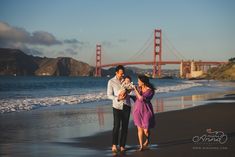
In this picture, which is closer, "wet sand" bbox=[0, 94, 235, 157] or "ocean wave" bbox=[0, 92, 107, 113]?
"wet sand" bbox=[0, 94, 235, 157]

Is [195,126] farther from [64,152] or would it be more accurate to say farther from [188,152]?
[64,152]

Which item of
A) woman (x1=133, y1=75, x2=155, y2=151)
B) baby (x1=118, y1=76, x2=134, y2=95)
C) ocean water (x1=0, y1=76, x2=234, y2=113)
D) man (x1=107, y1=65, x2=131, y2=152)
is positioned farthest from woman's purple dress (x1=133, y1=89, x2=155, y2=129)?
ocean water (x1=0, y1=76, x2=234, y2=113)

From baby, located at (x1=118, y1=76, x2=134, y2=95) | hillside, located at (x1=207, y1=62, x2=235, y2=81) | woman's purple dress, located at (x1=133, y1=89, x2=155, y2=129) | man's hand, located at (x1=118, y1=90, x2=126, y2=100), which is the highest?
baby, located at (x1=118, y1=76, x2=134, y2=95)

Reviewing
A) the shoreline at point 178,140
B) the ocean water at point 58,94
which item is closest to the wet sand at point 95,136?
the shoreline at point 178,140

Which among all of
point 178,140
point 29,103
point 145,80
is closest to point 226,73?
point 29,103

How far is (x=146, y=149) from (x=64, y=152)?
1161 millimetres

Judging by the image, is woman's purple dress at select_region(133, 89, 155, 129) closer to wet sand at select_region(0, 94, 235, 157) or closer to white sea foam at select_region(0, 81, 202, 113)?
wet sand at select_region(0, 94, 235, 157)

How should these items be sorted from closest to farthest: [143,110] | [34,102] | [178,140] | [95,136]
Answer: [143,110], [178,140], [95,136], [34,102]

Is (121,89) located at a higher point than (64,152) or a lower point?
higher

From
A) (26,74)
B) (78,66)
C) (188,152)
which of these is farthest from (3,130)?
(78,66)

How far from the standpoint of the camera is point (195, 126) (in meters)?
8.70

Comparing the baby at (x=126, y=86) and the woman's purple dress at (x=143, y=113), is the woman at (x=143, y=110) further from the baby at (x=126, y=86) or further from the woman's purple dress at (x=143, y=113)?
the baby at (x=126, y=86)

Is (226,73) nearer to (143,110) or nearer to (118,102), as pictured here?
(143,110)

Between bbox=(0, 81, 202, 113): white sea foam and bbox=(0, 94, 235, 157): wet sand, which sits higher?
bbox=(0, 94, 235, 157): wet sand
